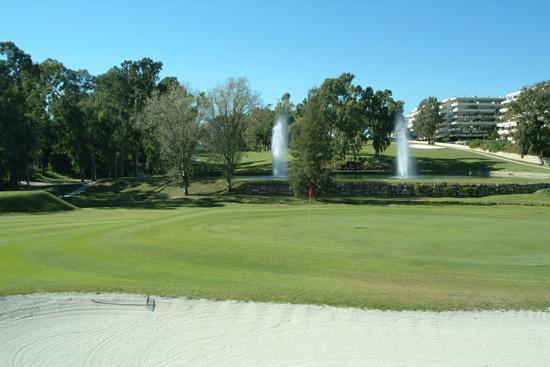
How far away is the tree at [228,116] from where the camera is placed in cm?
5516

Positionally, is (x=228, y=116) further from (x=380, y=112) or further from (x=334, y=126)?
(x=380, y=112)

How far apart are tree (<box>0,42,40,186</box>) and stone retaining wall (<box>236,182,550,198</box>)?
27145 millimetres

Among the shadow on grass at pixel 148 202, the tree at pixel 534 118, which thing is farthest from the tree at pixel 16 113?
the tree at pixel 534 118

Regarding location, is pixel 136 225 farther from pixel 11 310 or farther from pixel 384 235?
pixel 11 310

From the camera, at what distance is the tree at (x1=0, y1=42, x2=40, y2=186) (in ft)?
183

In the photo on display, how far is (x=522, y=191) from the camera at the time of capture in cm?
5047

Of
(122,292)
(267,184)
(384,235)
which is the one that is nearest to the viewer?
(122,292)

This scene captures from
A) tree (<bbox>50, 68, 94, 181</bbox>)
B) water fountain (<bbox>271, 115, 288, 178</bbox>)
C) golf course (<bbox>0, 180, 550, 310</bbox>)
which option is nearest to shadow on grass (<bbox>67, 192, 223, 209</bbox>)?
tree (<bbox>50, 68, 94, 181</bbox>)

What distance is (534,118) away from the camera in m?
76.8

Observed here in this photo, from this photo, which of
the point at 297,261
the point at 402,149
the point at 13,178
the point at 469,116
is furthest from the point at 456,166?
the point at 469,116

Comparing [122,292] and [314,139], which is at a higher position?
[314,139]

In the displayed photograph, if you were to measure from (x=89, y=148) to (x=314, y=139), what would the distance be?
130ft

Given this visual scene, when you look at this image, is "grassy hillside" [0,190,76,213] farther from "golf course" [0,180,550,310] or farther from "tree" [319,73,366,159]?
"tree" [319,73,366,159]

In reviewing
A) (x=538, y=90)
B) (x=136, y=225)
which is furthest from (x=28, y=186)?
(x=538, y=90)
